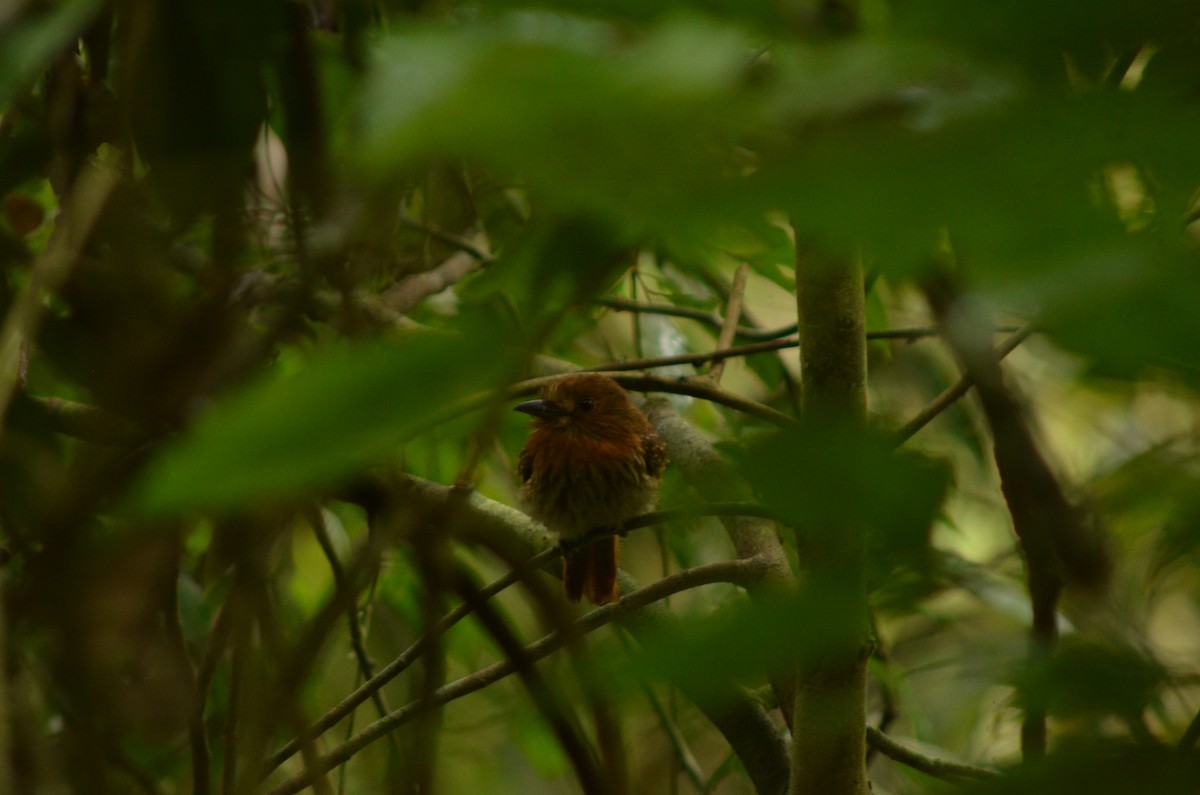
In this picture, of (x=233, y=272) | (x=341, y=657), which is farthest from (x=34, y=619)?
(x=341, y=657)

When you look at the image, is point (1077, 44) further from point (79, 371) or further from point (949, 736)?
point (949, 736)

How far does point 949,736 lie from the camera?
3.29 meters

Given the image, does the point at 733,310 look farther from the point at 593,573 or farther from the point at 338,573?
the point at 338,573

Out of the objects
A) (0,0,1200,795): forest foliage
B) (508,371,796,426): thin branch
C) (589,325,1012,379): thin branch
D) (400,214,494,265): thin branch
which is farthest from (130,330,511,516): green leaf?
(400,214,494,265): thin branch

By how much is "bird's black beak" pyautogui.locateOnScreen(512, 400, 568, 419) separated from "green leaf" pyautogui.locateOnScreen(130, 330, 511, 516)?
3018mm

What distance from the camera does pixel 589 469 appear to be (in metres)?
3.30

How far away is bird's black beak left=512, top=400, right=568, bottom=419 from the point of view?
11.5 feet

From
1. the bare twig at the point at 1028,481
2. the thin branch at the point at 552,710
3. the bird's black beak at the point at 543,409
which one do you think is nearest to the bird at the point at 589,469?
the bird's black beak at the point at 543,409

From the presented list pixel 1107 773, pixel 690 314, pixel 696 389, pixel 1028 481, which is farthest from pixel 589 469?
pixel 1107 773

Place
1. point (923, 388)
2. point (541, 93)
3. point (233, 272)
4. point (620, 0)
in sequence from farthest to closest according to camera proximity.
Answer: point (923, 388), point (233, 272), point (620, 0), point (541, 93)

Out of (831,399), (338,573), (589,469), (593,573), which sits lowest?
(593,573)

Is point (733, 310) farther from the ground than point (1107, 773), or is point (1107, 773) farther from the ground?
point (1107, 773)

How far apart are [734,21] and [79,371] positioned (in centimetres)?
167

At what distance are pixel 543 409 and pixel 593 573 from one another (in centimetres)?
56
